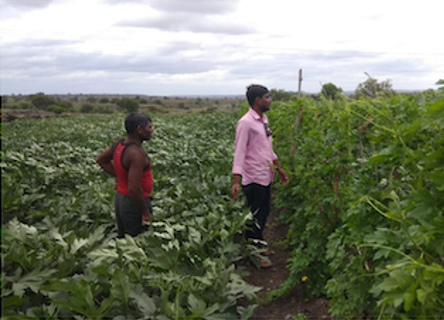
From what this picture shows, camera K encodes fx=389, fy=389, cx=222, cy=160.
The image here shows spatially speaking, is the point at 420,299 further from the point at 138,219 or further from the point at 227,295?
the point at 138,219

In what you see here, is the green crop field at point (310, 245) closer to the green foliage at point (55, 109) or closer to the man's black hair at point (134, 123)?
the man's black hair at point (134, 123)

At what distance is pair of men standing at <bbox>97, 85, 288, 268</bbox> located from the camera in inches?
143

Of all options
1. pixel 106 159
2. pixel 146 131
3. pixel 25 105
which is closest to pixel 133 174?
pixel 146 131

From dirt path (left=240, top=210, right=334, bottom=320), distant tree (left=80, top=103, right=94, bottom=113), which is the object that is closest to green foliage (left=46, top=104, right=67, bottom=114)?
distant tree (left=80, top=103, right=94, bottom=113)

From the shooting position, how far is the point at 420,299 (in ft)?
5.14

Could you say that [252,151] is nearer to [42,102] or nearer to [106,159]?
[106,159]

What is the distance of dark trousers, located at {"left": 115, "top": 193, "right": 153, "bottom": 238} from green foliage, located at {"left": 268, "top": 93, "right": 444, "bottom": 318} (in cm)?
164

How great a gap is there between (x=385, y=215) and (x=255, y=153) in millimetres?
2782

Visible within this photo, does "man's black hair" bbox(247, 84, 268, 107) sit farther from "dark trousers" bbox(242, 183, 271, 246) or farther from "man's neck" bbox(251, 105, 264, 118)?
"dark trousers" bbox(242, 183, 271, 246)

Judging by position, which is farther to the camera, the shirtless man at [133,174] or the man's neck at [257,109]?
the man's neck at [257,109]

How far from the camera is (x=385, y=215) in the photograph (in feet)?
6.59

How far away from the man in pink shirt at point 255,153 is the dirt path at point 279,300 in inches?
6.7

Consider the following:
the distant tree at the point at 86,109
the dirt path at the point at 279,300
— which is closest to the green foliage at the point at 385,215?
the dirt path at the point at 279,300

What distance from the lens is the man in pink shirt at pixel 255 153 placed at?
4637 mm
